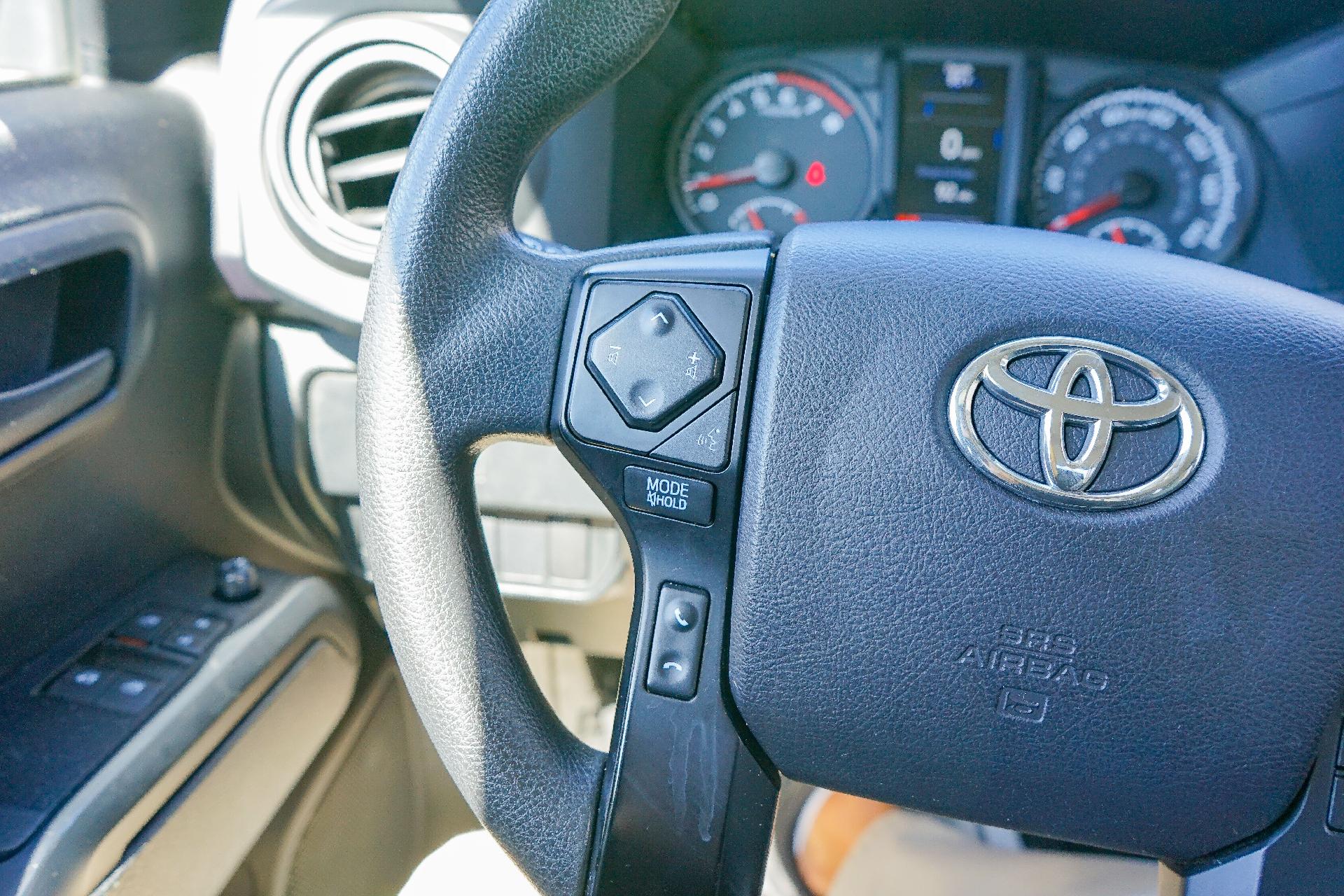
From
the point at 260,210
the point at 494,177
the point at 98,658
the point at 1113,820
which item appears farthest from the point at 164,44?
the point at 1113,820

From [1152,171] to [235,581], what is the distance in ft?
3.94

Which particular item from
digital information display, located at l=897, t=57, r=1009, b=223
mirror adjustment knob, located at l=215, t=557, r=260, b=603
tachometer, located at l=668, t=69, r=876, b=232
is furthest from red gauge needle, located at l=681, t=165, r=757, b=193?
mirror adjustment knob, located at l=215, t=557, r=260, b=603

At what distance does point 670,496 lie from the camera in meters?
0.61

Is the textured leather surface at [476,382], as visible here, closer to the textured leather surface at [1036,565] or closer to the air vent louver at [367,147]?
the textured leather surface at [1036,565]

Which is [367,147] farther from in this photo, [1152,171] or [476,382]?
[1152,171]

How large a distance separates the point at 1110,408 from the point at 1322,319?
0.14m

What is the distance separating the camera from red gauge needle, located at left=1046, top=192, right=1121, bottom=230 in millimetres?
1296

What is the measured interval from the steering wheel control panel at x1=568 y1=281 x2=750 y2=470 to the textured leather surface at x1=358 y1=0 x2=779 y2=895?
0.03 metres

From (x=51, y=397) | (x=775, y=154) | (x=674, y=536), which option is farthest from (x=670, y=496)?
(x=775, y=154)

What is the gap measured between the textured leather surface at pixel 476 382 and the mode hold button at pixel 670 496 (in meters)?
0.07

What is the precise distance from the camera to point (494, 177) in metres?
0.62

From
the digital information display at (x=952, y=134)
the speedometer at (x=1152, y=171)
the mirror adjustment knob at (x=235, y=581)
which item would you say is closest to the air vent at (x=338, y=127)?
the mirror adjustment knob at (x=235, y=581)

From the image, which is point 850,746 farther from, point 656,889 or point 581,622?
point 581,622

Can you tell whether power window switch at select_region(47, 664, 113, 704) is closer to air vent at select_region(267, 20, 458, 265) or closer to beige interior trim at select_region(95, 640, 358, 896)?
beige interior trim at select_region(95, 640, 358, 896)
